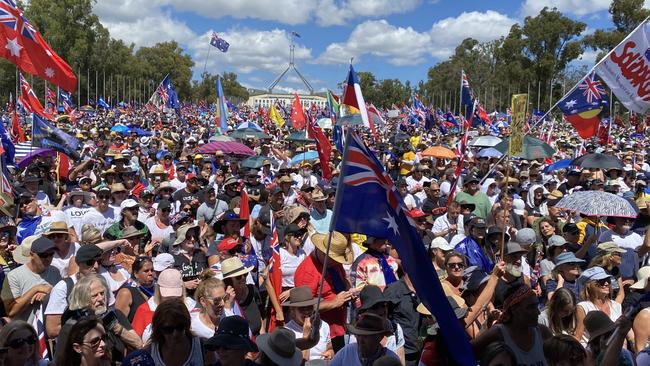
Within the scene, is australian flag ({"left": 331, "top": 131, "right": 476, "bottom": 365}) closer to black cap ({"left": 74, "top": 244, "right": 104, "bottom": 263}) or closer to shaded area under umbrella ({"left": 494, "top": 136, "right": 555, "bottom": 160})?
black cap ({"left": 74, "top": 244, "right": 104, "bottom": 263})

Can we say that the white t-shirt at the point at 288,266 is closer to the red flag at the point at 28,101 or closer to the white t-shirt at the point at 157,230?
the white t-shirt at the point at 157,230

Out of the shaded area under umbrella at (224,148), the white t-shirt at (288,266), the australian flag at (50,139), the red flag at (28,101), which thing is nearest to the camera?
the white t-shirt at (288,266)

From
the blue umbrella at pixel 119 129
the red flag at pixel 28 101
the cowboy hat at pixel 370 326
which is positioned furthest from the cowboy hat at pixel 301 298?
the blue umbrella at pixel 119 129

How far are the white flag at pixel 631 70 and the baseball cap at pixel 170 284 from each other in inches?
209

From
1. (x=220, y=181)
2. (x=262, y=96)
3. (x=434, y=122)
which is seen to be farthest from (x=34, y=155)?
(x=262, y=96)

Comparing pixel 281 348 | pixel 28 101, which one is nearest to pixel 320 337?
pixel 281 348

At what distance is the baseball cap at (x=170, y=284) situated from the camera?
467 centimetres

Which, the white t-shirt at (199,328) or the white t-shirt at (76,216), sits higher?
the white t-shirt at (76,216)

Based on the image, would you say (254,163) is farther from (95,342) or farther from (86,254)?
(95,342)

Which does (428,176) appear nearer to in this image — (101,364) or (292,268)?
(292,268)

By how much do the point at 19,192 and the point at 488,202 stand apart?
6.50m

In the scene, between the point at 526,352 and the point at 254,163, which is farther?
the point at 254,163

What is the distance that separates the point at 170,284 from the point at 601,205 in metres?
4.84

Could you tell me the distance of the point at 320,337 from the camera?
460 centimetres
